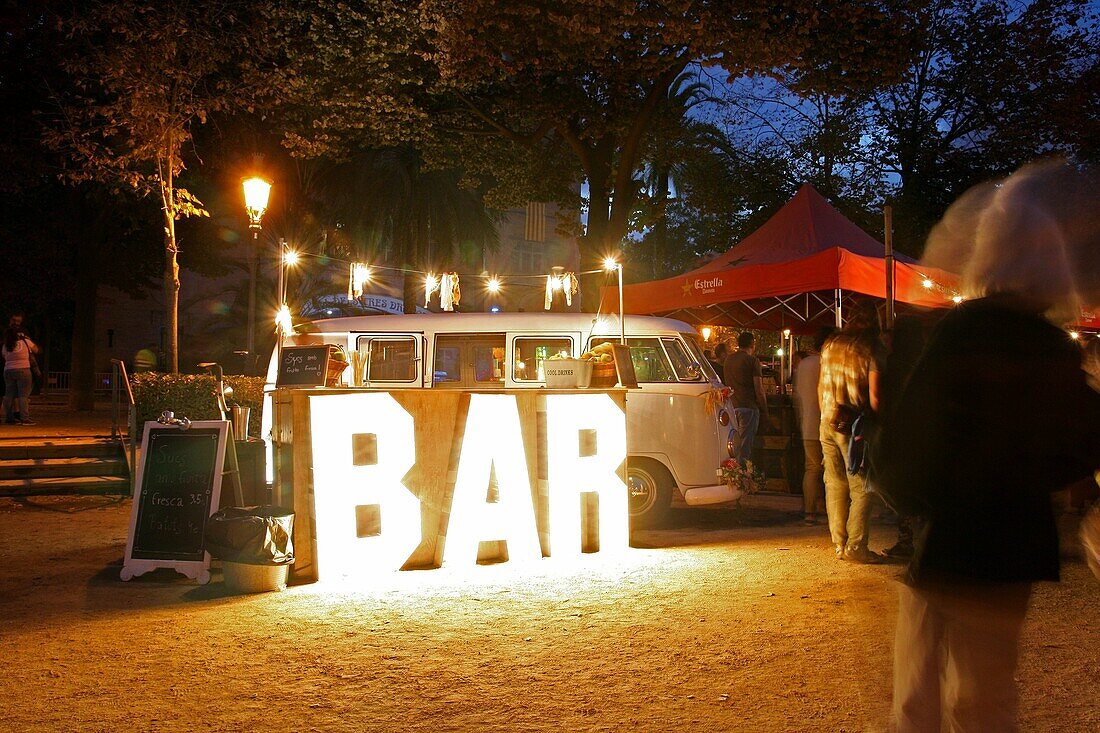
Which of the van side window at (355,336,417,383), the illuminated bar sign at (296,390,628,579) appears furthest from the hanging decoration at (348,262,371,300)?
the illuminated bar sign at (296,390,628,579)

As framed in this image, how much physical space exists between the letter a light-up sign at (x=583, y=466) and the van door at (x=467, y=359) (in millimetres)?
2479

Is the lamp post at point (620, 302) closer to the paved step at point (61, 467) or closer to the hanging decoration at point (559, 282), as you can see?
the hanging decoration at point (559, 282)

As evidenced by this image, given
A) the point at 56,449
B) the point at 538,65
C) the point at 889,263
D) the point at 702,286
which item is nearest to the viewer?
the point at 889,263

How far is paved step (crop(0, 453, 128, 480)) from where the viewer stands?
12.5m

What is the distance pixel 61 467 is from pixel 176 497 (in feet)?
21.0

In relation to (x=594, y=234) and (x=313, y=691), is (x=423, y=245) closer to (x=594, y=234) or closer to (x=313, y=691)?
(x=594, y=234)

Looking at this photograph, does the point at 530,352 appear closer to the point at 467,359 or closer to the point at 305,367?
the point at 467,359

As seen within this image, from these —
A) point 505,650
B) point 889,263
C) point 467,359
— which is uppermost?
point 889,263

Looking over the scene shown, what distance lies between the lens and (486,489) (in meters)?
7.78

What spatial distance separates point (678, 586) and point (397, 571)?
2.29m

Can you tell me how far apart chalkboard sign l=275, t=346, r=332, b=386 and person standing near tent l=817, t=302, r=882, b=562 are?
15.0ft

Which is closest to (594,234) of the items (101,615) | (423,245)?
(423,245)

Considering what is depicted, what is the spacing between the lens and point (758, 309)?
1647cm

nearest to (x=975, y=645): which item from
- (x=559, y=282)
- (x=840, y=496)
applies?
(x=840, y=496)
